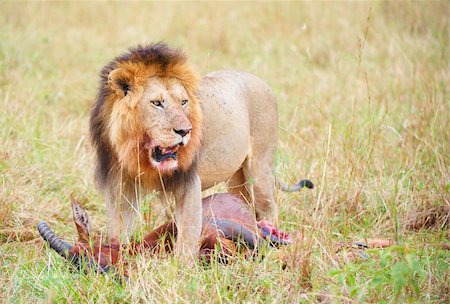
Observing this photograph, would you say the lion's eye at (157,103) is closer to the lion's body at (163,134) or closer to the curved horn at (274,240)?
the lion's body at (163,134)

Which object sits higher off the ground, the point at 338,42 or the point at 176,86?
the point at 176,86

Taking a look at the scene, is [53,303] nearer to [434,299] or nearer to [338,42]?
[434,299]

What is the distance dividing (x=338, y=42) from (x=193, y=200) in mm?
5234

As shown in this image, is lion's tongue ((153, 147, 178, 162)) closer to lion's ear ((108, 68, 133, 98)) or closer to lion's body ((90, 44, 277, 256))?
lion's body ((90, 44, 277, 256))

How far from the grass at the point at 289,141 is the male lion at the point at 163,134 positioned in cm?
41

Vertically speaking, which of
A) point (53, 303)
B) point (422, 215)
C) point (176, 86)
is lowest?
point (422, 215)

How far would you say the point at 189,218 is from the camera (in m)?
3.71

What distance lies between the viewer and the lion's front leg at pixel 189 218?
368 centimetres

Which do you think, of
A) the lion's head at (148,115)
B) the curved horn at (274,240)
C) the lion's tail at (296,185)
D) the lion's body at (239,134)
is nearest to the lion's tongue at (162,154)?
the lion's head at (148,115)

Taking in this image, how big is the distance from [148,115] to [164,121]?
0.30 feet

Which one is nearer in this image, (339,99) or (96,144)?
(96,144)

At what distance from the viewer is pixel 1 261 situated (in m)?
3.74

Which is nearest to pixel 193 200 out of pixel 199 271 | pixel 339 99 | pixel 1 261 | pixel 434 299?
pixel 199 271

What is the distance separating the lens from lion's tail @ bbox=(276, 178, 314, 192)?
4.46 meters
